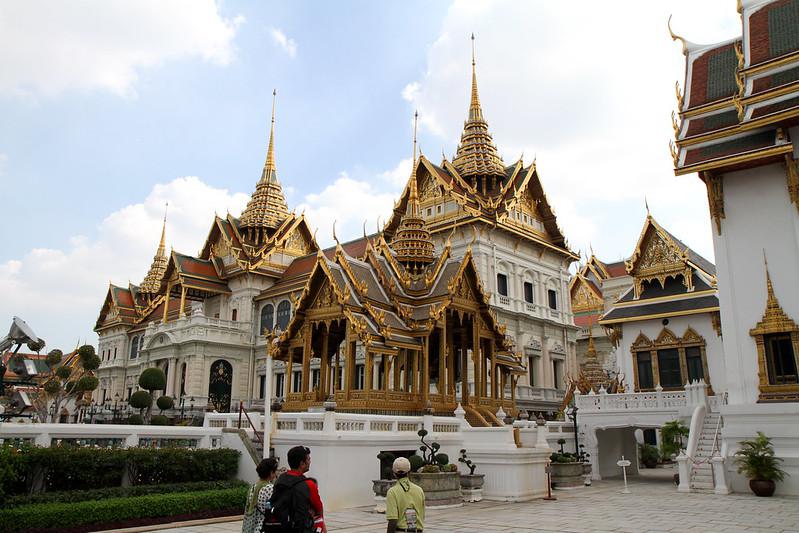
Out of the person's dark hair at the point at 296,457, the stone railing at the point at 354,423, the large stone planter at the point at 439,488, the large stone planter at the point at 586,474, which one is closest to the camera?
the person's dark hair at the point at 296,457

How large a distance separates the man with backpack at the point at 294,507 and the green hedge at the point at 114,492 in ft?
18.4

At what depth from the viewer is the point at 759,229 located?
15.9 meters

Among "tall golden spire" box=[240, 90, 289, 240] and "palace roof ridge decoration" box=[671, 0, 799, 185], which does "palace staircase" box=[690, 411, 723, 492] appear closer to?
"palace roof ridge decoration" box=[671, 0, 799, 185]

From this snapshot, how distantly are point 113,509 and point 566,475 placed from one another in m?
11.3

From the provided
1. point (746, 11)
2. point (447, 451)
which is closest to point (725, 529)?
point (447, 451)

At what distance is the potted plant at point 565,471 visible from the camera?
649 inches

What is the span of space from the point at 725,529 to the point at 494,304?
25636 mm

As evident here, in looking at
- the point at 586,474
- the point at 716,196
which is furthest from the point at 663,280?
the point at 586,474

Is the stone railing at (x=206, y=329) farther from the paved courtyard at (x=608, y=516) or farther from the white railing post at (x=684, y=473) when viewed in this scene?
the white railing post at (x=684, y=473)

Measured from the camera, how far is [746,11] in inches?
754

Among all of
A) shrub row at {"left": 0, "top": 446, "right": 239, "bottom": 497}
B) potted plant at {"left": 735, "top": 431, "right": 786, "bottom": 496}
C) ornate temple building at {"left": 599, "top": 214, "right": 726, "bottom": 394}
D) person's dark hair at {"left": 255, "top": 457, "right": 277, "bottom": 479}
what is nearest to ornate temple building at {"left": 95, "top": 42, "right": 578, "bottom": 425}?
shrub row at {"left": 0, "top": 446, "right": 239, "bottom": 497}

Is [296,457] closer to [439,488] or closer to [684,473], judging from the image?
[439,488]

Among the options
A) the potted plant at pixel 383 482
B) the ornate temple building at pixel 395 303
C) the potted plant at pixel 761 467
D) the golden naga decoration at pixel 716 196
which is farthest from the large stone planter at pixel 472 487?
the golden naga decoration at pixel 716 196

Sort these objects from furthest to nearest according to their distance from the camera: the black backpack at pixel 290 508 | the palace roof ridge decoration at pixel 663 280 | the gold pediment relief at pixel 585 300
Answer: the gold pediment relief at pixel 585 300, the palace roof ridge decoration at pixel 663 280, the black backpack at pixel 290 508
